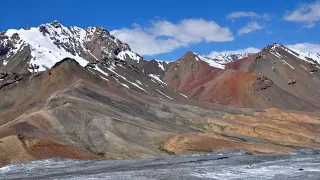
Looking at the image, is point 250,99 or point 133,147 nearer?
point 133,147

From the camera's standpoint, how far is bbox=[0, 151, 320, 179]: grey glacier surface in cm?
2369

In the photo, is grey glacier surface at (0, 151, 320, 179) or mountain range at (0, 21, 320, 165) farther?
mountain range at (0, 21, 320, 165)

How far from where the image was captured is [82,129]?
257 feet

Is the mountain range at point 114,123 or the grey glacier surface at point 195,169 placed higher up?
the mountain range at point 114,123

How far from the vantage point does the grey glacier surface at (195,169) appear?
2369 cm

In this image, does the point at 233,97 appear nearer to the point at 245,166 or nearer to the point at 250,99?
the point at 250,99

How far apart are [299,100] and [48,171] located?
182 meters

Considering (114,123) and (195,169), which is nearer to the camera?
(195,169)

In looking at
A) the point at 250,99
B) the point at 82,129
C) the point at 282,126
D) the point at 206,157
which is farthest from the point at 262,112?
the point at 206,157

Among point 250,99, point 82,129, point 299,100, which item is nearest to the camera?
point 82,129

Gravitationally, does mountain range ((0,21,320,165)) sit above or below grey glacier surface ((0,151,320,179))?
above

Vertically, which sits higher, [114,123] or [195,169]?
[114,123]

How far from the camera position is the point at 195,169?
25688mm

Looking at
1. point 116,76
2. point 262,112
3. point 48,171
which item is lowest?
point 48,171
